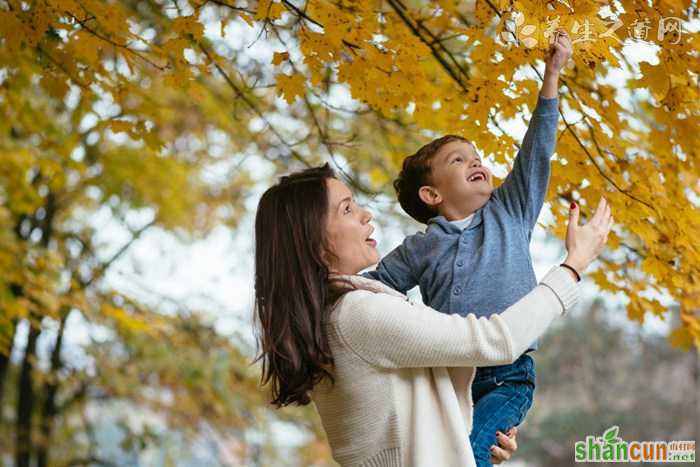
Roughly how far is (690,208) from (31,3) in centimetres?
203

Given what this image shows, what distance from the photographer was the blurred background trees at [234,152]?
238cm

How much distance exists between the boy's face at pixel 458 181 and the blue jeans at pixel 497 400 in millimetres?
378

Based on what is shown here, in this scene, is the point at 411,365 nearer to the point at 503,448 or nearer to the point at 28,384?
the point at 503,448

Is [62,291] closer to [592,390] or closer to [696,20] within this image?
[696,20]

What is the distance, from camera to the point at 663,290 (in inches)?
115

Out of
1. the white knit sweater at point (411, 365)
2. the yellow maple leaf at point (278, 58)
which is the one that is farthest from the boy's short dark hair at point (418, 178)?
the yellow maple leaf at point (278, 58)

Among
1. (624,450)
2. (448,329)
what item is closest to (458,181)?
(448,329)

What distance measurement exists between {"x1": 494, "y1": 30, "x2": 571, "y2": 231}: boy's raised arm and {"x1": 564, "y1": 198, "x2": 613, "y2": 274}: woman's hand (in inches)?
5.1

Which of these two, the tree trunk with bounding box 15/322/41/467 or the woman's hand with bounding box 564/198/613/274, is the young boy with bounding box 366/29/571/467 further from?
the tree trunk with bounding box 15/322/41/467

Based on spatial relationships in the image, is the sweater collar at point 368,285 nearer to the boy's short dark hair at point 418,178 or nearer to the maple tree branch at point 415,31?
the boy's short dark hair at point 418,178

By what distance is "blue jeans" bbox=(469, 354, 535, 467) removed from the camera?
1.96m

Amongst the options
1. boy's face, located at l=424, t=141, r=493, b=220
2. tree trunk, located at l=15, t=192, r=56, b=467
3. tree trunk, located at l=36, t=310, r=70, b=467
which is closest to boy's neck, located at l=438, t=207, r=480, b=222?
boy's face, located at l=424, t=141, r=493, b=220

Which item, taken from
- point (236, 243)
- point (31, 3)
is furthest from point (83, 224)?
point (31, 3)

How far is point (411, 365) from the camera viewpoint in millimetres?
1826
